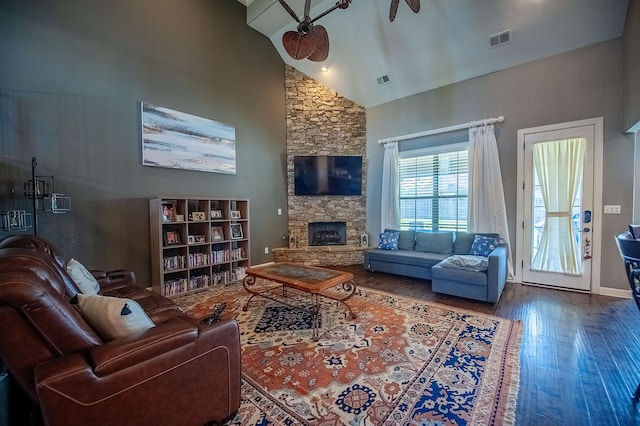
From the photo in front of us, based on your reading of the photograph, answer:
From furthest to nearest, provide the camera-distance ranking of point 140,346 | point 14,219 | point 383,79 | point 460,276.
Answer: point 383,79 → point 460,276 → point 14,219 → point 140,346

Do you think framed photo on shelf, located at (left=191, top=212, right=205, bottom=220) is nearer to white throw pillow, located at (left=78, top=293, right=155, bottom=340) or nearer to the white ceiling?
white throw pillow, located at (left=78, top=293, right=155, bottom=340)

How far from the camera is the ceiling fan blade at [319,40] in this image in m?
2.84

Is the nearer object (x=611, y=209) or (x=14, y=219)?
(x=14, y=219)

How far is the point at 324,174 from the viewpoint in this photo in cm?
571

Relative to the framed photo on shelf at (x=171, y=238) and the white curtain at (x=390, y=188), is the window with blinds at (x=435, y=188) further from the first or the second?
the framed photo on shelf at (x=171, y=238)

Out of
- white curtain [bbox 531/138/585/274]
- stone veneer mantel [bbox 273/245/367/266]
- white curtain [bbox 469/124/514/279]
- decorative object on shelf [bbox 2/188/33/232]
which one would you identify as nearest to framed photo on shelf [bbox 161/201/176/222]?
decorative object on shelf [bbox 2/188/33/232]

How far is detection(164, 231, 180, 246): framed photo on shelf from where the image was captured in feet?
12.6

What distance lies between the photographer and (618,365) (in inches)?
80.0

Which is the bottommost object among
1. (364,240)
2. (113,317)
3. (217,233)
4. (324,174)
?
(364,240)

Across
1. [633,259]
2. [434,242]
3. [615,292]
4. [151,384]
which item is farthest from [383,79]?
[151,384]

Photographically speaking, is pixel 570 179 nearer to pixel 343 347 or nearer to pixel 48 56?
pixel 343 347

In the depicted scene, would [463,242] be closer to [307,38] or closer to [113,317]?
[307,38]

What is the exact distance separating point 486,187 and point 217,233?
455 cm

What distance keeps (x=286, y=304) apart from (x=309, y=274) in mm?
460
